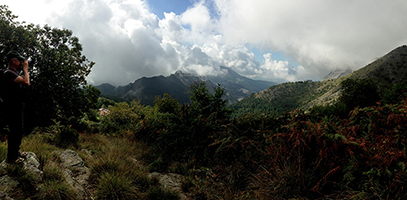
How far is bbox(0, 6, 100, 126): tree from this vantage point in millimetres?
7410

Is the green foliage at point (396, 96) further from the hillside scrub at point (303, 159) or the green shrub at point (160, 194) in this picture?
the green shrub at point (160, 194)

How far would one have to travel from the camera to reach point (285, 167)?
3.04m

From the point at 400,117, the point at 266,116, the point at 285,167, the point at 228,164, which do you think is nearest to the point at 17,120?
the point at 228,164

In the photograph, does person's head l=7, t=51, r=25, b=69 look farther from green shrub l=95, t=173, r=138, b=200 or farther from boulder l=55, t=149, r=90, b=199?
green shrub l=95, t=173, r=138, b=200

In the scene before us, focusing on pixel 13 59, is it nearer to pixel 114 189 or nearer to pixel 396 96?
pixel 114 189

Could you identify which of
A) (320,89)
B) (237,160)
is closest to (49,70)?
(237,160)

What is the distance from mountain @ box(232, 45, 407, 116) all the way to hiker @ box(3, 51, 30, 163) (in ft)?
275

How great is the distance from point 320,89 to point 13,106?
594ft

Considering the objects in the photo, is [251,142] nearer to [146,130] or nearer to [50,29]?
[146,130]

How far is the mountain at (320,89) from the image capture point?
92.2 meters

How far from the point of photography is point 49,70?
25.2 feet

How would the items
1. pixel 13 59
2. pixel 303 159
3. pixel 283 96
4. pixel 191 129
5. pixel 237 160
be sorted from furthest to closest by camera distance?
1. pixel 283 96
2. pixel 191 129
3. pixel 237 160
4. pixel 13 59
5. pixel 303 159

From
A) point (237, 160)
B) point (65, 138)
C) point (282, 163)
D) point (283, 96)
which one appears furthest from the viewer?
point (283, 96)

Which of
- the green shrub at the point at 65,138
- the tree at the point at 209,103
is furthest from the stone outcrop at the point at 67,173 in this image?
the tree at the point at 209,103
